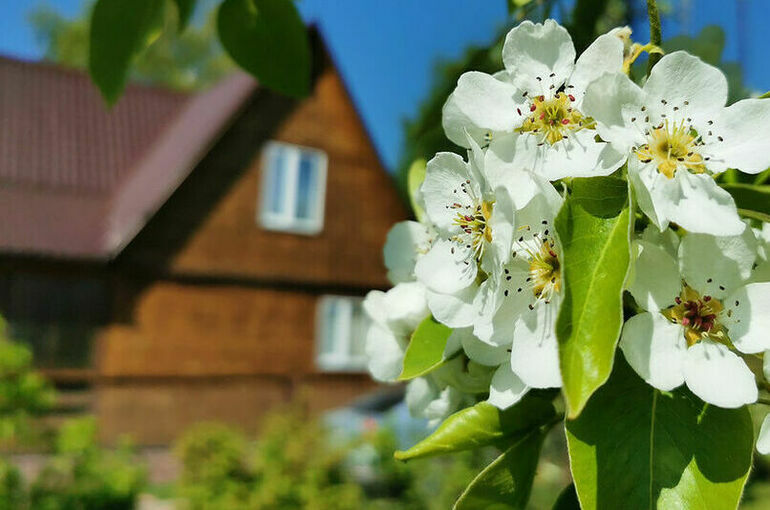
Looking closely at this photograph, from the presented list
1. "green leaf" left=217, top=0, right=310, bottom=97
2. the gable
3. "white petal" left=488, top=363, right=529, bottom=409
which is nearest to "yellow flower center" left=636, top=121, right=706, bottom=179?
"white petal" left=488, top=363, right=529, bottom=409

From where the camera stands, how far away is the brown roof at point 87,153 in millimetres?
9258

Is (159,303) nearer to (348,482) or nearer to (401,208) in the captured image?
(401,208)

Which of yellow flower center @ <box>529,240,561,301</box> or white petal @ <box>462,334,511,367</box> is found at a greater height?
yellow flower center @ <box>529,240,561,301</box>

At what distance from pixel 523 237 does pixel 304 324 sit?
10.0 meters

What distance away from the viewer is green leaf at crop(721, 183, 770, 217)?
653mm

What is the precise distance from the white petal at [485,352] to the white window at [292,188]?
9821 mm

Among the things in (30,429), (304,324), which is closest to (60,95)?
(304,324)

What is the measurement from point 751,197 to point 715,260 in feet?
0.31

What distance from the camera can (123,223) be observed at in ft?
31.2

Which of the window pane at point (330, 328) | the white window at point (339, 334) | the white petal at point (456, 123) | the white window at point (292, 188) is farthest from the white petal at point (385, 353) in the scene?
the window pane at point (330, 328)

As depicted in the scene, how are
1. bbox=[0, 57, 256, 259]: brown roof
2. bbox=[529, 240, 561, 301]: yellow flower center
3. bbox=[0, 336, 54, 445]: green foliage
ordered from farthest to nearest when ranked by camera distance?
bbox=[0, 57, 256, 259]: brown roof → bbox=[0, 336, 54, 445]: green foliage → bbox=[529, 240, 561, 301]: yellow flower center

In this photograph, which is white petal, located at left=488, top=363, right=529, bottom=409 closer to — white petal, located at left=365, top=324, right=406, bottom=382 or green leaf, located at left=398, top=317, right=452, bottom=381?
green leaf, located at left=398, top=317, right=452, bottom=381

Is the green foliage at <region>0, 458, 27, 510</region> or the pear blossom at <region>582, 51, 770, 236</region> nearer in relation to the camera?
the pear blossom at <region>582, 51, 770, 236</region>

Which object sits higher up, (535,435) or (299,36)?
(299,36)
